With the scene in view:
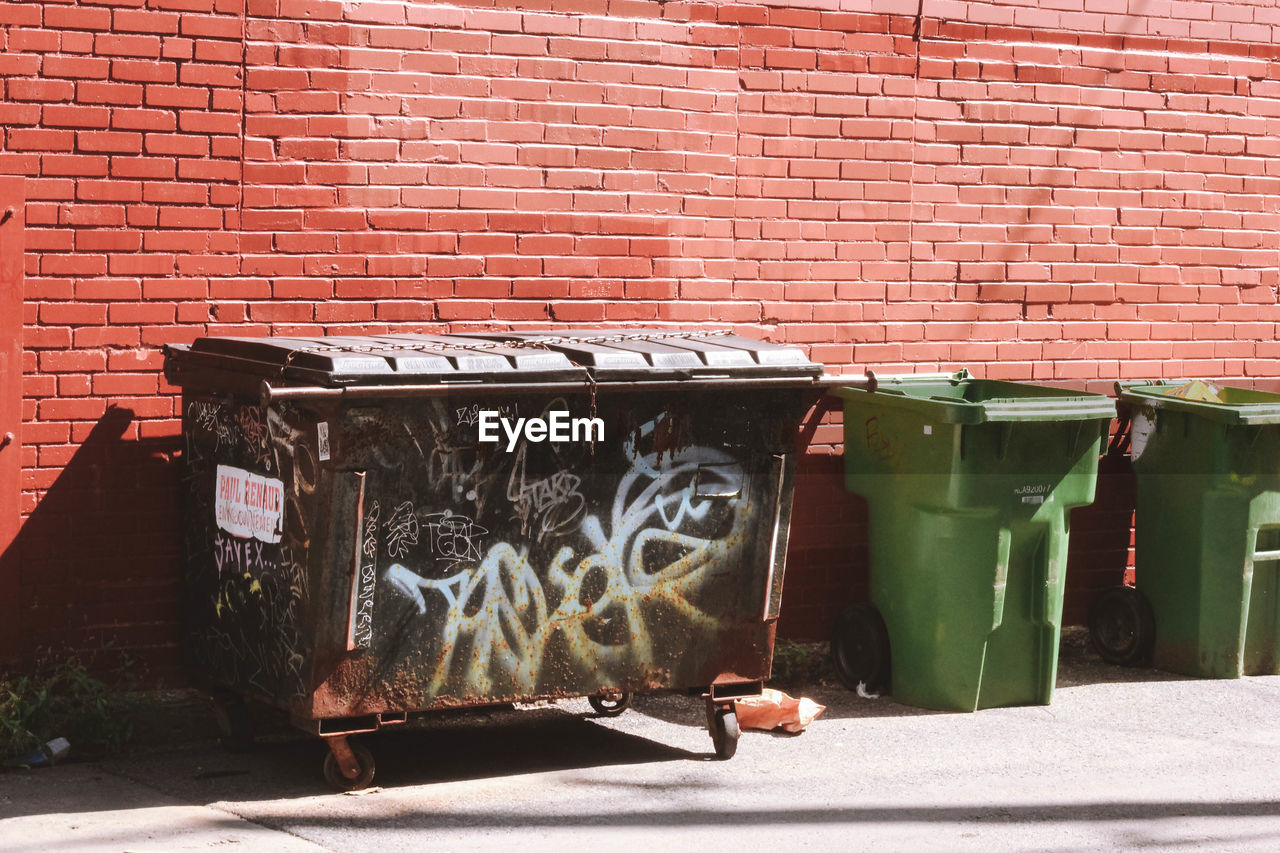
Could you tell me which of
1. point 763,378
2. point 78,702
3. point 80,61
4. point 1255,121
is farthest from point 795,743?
point 1255,121

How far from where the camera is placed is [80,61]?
6.19 meters

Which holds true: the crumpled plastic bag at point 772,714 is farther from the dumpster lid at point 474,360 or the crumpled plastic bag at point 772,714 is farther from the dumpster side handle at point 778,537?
the dumpster lid at point 474,360

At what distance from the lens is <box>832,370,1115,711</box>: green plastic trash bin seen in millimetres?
6672

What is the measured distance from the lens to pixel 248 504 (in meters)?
5.71

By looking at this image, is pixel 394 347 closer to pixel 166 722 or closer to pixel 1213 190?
pixel 166 722

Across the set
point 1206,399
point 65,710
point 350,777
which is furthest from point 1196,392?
point 65,710

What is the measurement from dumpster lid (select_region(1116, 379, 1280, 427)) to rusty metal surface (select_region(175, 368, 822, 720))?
2152 millimetres

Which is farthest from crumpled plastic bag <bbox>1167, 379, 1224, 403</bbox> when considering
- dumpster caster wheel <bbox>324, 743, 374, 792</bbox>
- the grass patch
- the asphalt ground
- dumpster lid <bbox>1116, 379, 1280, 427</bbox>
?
the grass patch

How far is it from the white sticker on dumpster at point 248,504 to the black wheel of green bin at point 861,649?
271cm

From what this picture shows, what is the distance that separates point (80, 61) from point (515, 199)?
177cm

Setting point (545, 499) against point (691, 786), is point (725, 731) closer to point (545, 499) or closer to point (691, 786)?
point (691, 786)

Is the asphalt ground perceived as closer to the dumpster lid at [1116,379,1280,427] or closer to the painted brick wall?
the painted brick wall

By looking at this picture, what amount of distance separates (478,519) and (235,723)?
126cm

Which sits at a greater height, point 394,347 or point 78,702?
point 394,347
